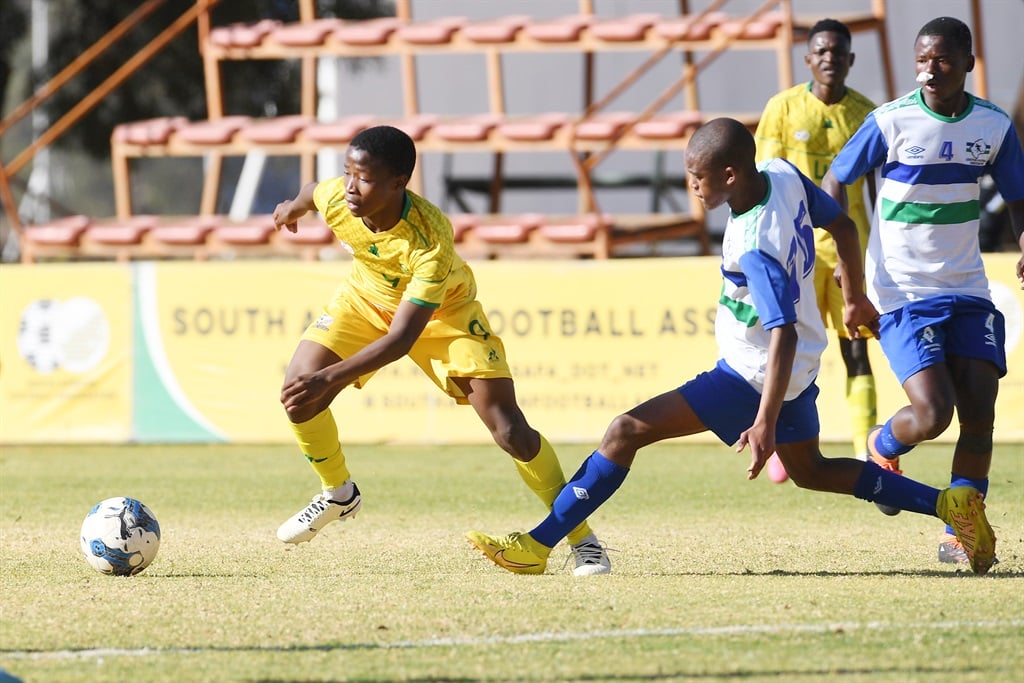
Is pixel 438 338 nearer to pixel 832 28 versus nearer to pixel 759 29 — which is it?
pixel 832 28

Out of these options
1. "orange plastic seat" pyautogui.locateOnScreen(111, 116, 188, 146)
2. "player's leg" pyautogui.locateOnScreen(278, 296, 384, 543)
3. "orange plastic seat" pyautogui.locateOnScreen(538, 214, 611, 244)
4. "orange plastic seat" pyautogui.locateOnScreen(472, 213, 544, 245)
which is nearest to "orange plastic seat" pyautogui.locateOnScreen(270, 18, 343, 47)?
"orange plastic seat" pyautogui.locateOnScreen(111, 116, 188, 146)

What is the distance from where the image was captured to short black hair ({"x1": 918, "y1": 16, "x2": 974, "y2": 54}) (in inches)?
241

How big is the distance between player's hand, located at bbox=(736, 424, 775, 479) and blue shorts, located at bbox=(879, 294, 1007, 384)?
47.3 inches

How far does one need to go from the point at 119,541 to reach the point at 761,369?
2.61m

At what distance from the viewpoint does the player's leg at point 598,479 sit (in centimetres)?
579

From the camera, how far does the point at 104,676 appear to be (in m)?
4.21

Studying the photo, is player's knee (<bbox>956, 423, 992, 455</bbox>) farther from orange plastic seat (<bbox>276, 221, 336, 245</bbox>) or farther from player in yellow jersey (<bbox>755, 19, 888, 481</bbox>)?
orange plastic seat (<bbox>276, 221, 336, 245</bbox>)

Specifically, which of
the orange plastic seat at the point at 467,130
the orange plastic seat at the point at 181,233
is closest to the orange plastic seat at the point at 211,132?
the orange plastic seat at the point at 181,233

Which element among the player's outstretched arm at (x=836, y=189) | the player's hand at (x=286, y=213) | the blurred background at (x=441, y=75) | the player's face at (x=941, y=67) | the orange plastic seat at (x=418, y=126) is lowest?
the player's outstretched arm at (x=836, y=189)

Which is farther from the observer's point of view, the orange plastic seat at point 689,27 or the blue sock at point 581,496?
the orange plastic seat at point 689,27

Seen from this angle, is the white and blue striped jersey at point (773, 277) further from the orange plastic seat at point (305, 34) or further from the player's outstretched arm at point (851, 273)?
the orange plastic seat at point (305, 34)

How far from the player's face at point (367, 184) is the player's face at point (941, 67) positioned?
2.14 meters

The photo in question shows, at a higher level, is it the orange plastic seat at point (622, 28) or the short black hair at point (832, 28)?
the orange plastic seat at point (622, 28)

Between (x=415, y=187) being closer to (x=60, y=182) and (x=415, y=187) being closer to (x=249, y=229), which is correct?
(x=249, y=229)
